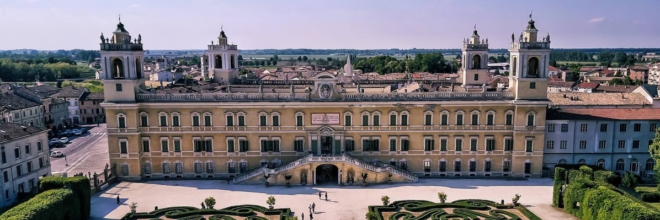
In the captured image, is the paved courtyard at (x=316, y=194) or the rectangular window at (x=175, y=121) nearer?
the paved courtyard at (x=316, y=194)

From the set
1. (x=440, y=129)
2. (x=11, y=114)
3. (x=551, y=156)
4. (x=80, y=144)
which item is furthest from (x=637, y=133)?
(x=11, y=114)

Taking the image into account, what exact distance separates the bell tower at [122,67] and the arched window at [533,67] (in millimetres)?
41899

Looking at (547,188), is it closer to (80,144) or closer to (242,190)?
(242,190)

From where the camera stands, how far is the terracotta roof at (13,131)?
46.0m

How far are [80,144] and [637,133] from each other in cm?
7638

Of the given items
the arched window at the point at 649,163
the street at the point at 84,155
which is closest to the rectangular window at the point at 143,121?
the street at the point at 84,155

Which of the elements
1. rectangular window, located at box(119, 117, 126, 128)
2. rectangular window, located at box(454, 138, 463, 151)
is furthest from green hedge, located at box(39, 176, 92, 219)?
rectangular window, located at box(454, 138, 463, 151)

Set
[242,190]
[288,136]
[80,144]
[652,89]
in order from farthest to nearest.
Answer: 1. [80,144]
2. [652,89]
3. [288,136]
4. [242,190]

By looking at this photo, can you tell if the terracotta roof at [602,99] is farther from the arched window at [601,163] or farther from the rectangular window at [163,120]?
the rectangular window at [163,120]

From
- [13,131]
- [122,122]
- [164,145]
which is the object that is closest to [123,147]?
[122,122]

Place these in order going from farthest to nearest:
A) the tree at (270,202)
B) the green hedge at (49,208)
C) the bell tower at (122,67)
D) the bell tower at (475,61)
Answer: the bell tower at (475,61) < the bell tower at (122,67) < the tree at (270,202) < the green hedge at (49,208)

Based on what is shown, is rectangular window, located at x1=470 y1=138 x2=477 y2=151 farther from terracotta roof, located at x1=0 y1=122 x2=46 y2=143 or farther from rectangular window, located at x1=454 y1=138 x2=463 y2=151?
terracotta roof, located at x1=0 y1=122 x2=46 y2=143

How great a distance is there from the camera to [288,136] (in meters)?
55.2

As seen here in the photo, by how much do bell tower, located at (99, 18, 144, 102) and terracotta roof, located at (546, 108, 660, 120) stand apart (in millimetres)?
44678
